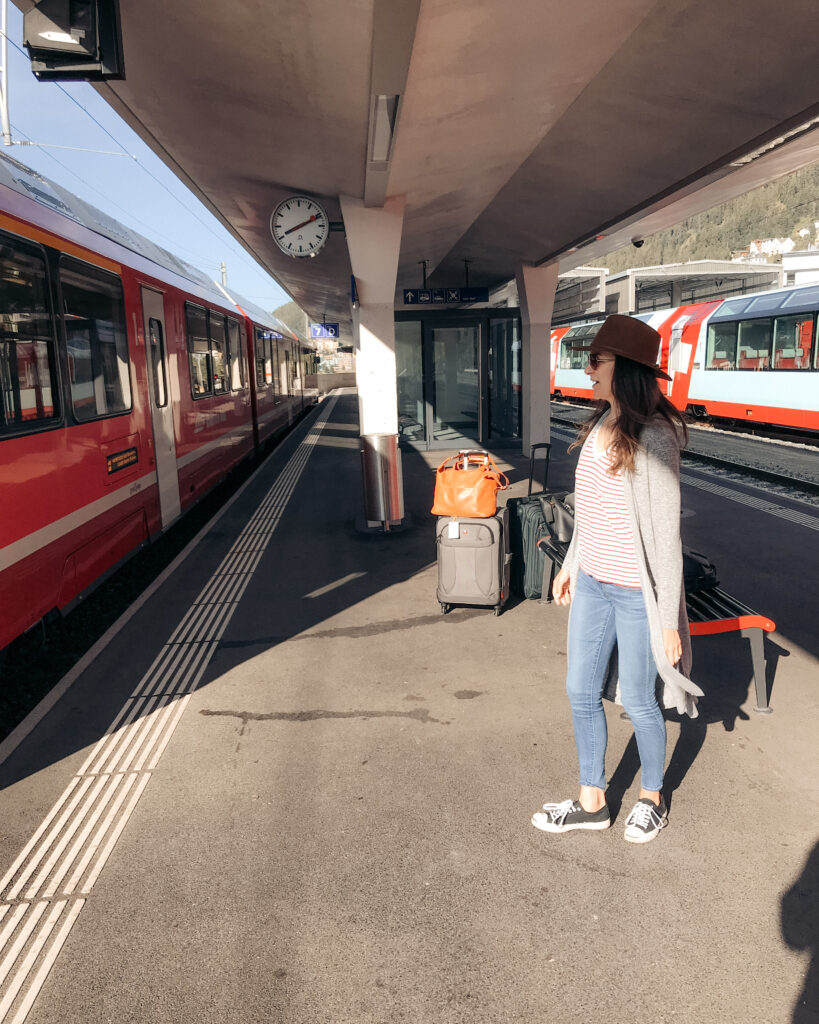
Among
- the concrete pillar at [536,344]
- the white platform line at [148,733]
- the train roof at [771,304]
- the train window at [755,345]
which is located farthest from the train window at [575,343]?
the white platform line at [148,733]

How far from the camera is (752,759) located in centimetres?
359

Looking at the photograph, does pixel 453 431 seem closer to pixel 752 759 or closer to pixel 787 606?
pixel 787 606

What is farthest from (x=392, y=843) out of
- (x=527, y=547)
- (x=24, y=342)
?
(x=24, y=342)

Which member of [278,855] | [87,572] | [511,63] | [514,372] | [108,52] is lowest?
[278,855]

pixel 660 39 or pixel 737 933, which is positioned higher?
pixel 660 39

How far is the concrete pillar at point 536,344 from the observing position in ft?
47.6

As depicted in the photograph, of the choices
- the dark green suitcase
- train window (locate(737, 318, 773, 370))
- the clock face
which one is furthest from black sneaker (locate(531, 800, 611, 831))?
train window (locate(737, 318, 773, 370))

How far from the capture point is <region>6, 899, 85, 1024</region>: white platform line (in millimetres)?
2299

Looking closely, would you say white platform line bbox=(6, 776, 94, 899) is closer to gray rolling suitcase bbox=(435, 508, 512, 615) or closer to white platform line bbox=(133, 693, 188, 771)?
white platform line bbox=(133, 693, 188, 771)

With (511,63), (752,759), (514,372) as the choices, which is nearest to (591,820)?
(752,759)

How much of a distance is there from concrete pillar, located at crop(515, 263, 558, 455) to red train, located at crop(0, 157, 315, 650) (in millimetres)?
7073

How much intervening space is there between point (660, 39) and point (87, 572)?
5.81m

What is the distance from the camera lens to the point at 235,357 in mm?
12984

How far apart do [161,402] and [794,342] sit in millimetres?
12648
